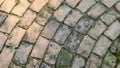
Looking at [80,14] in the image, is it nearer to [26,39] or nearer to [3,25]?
[26,39]

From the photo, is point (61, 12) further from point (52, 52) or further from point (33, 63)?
point (33, 63)

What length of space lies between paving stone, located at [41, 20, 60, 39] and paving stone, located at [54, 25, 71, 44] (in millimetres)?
67

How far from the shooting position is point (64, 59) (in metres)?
3.87

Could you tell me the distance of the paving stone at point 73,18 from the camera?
4113 millimetres

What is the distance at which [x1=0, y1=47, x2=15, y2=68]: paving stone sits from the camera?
12.7 ft

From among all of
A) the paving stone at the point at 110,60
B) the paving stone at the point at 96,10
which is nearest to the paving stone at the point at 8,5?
the paving stone at the point at 96,10

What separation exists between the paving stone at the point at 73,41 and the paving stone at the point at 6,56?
80 cm

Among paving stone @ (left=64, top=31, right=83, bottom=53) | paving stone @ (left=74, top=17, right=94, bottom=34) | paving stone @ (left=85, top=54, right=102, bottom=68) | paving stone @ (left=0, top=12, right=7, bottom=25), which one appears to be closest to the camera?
paving stone @ (left=85, top=54, right=102, bottom=68)

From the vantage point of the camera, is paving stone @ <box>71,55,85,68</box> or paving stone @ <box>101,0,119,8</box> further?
paving stone @ <box>101,0,119,8</box>

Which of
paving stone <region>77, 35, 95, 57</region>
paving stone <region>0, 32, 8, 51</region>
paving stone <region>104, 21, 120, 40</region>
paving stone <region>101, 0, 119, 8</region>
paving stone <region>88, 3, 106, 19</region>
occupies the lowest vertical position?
paving stone <region>0, 32, 8, 51</region>

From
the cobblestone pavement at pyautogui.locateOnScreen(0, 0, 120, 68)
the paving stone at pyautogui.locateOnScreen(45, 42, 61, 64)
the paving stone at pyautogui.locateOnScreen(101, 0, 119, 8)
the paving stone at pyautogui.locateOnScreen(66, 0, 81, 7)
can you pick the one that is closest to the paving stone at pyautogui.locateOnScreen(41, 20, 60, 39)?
the cobblestone pavement at pyautogui.locateOnScreen(0, 0, 120, 68)

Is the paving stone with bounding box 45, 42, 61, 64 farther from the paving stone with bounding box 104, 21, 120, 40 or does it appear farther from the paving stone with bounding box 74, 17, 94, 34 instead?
the paving stone with bounding box 104, 21, 120, 40

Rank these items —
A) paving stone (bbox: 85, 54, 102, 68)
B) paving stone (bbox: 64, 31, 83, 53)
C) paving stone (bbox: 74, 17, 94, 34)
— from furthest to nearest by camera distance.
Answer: paving stone (bbox: 74, 17, 94, 34), paving stone (bbox: 64, 31, 83, 53), paving stone (bbox: 85, 54, 102, 68)

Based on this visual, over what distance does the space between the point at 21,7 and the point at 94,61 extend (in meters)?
1.42
